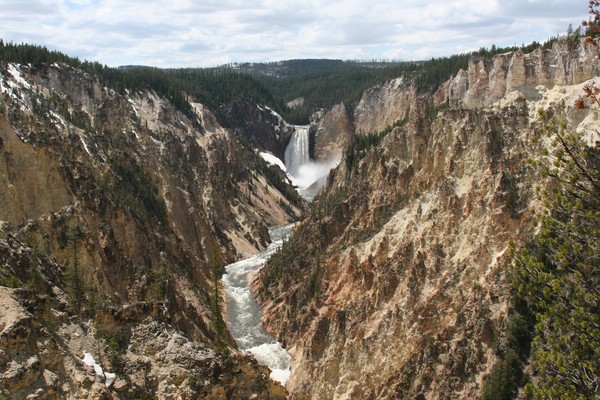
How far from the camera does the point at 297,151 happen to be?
129000mm

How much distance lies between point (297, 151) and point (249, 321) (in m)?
80.7

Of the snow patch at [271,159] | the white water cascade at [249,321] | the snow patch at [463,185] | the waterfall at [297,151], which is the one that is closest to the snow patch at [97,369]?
the white water cascade at [249,321]

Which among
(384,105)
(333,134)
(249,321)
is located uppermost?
(384,105)

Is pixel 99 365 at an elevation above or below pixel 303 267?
above

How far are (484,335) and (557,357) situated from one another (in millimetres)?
19540

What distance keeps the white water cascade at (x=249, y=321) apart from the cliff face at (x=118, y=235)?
2.45 metres

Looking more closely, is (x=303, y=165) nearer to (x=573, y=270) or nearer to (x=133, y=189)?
(x=133, y=189)

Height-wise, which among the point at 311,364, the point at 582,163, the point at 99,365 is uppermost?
the point at 582,163

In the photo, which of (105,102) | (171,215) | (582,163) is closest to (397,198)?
(171,215)

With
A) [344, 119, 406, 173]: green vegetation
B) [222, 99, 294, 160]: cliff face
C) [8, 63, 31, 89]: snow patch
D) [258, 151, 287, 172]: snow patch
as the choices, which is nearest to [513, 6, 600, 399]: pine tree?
[344, 119, 406, 173]: green vegetation

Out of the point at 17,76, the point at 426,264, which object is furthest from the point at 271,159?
the point at 426,264

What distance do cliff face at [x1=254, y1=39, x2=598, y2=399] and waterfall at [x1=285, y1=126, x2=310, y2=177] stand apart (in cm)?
7372

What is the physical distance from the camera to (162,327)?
69.3 feet

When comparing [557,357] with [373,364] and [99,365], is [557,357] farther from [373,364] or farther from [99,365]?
[373,364]
